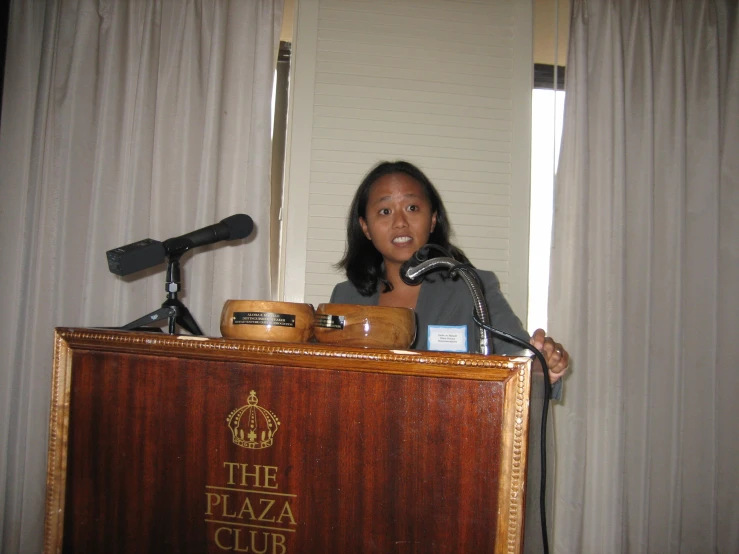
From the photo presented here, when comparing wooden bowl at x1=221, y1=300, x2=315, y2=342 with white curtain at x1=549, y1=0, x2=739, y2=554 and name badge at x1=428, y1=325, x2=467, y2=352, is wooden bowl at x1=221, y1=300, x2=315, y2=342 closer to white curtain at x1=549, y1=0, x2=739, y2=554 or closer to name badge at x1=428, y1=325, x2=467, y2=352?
name badge at x1=428, y1=325, x2=467, y2=352

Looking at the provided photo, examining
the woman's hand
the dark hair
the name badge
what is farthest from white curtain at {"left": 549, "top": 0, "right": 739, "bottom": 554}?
the name badge

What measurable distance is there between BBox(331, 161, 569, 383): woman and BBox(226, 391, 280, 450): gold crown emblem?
0.69m

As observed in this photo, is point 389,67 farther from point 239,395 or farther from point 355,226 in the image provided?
point 239,395

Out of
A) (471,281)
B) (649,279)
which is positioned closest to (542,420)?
(471,281)

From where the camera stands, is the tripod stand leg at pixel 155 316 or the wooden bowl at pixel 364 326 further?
the tripod stand leg at pixel 155 316

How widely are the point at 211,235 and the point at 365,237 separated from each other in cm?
62

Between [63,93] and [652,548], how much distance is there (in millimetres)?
2797

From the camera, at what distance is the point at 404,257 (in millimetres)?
1545

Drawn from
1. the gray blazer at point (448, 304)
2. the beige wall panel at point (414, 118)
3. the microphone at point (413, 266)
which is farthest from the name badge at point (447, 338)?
the beige wall panel at point (414, 118)

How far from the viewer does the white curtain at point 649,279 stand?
1857 mm

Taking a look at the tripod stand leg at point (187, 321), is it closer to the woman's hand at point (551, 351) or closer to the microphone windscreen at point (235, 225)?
the microphone windscreen at point (235, 225)

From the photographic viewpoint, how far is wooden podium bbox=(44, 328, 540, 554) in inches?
25.0

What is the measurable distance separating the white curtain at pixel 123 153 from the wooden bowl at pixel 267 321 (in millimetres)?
1147

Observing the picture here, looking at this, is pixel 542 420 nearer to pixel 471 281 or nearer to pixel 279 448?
pixel 471 281
